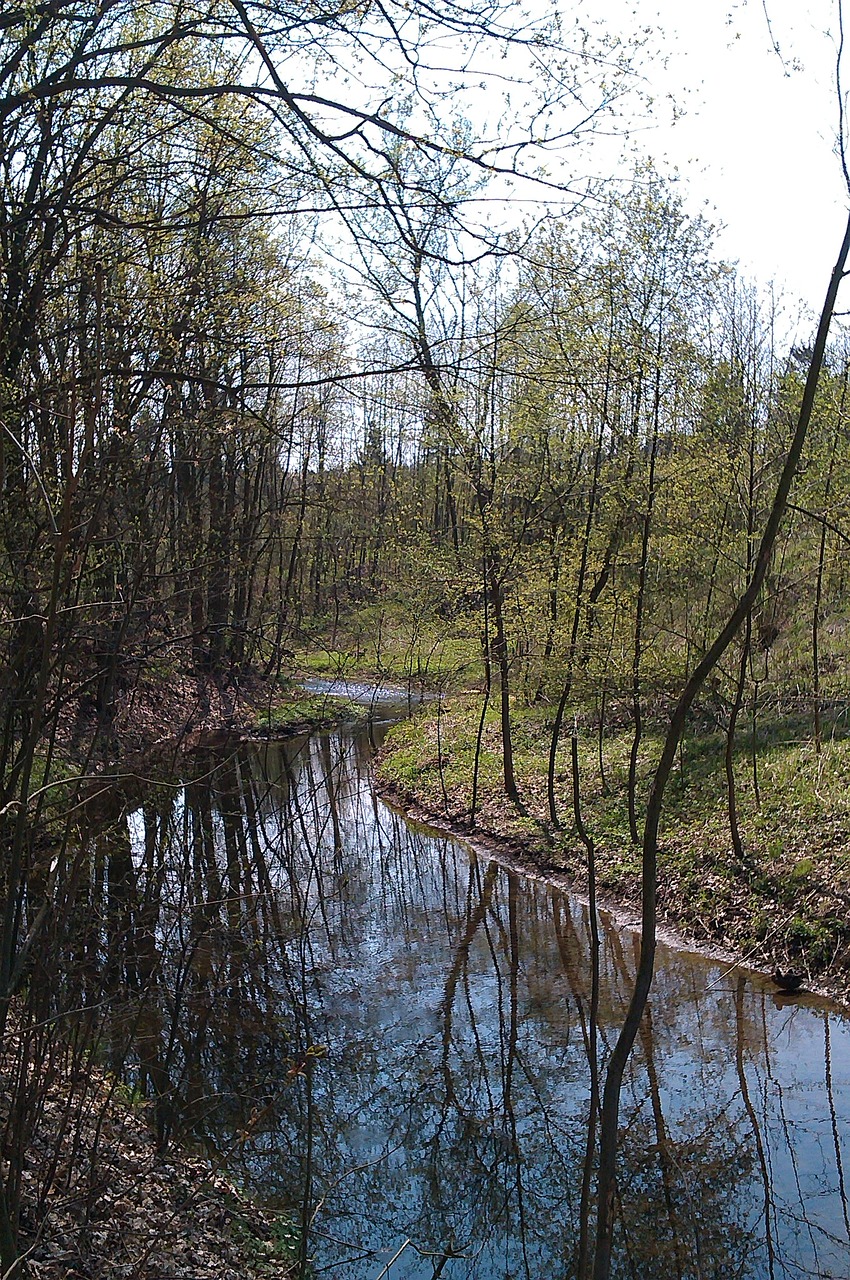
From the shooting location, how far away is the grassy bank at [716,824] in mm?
9547

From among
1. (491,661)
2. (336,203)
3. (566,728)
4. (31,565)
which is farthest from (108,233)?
(566,728)

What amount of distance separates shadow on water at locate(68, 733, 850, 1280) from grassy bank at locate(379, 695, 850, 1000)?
67cm

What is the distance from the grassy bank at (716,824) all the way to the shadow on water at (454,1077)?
0.67 meters

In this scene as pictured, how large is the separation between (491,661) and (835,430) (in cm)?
533

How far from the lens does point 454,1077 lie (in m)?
7.73

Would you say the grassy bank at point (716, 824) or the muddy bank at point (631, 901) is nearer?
the muddy bank at point (631, 901)

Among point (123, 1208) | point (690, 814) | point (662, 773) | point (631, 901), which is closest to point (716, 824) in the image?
point (690, 814)

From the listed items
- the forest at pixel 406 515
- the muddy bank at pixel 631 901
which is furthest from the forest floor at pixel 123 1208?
the muddy bank at pixel 631 901

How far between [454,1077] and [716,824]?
517cm

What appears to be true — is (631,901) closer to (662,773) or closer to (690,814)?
(690,814)

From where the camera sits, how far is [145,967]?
7.82 metres

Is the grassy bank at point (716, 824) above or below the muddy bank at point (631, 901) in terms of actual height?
above

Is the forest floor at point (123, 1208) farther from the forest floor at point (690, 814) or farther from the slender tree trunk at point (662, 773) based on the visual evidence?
the slender tree trunk at point (662, 773)

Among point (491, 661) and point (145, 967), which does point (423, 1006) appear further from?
point (491, 661)
